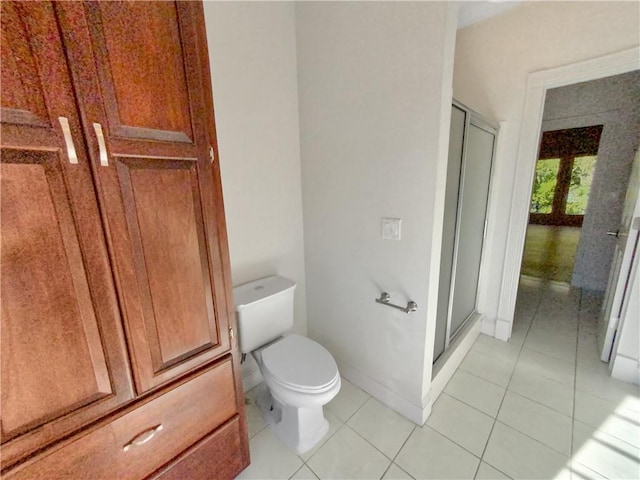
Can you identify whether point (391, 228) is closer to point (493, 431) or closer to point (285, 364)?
point (285, 364)

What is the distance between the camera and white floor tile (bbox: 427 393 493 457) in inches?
53.5

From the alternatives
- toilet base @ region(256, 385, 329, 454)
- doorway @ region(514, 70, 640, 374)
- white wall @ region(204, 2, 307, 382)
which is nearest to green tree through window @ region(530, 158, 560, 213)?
doorway @ region(514, 70, 640, 374)

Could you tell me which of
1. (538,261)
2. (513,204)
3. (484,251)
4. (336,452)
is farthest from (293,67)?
(538,261)

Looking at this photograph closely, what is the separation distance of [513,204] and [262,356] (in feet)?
6.89

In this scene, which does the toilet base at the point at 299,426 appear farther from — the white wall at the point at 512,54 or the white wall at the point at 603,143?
the white wall at the point at 603,143

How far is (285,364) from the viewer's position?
1.33 meters

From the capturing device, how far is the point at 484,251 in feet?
7.15

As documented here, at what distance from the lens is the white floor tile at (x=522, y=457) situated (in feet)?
3.95

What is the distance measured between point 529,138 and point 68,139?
8.25 ft

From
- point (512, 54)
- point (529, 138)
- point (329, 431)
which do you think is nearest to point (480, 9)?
point (512, 54)

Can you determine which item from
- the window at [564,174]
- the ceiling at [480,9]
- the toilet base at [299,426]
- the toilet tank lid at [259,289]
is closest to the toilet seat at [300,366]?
the toilet base at [299,426]

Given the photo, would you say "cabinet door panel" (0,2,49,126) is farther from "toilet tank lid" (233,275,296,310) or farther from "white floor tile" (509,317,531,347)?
"white floor tile" (509,317,531,347)

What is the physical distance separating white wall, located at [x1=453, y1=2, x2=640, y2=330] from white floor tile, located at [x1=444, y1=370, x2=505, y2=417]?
0.70 meters

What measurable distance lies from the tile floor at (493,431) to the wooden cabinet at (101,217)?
2.73 ft
